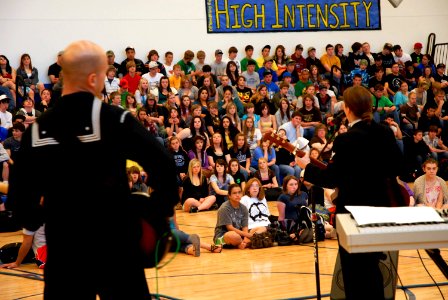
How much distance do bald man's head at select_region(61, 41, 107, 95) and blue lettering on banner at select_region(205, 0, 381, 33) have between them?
46.3 feet

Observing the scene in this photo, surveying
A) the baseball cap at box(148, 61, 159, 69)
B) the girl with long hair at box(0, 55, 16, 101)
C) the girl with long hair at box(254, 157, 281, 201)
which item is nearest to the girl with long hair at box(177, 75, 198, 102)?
the baseball cap at box(148, 61, 159, 69)

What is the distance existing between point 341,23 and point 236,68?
3.95m

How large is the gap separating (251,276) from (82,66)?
4.44 m

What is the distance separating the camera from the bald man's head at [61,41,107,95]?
3049 mm

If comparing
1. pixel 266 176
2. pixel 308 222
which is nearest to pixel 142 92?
pixel 266 176

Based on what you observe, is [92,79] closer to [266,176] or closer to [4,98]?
[266,176]

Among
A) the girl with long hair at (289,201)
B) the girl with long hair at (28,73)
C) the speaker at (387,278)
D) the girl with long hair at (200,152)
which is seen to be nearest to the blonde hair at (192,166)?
the girl with long hair at (200,152)

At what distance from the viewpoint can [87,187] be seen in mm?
2986

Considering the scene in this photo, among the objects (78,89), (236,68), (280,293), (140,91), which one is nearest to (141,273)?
(78,89)

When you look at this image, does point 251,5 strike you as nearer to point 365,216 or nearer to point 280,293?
point 280,293

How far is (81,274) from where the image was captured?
3.00m

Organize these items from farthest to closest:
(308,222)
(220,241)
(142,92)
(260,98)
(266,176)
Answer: (260,98) < (142,92) < (266,176) < (308,222) < (220,241)

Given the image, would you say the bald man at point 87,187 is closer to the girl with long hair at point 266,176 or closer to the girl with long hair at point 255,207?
the girl with long hair at point 255,207

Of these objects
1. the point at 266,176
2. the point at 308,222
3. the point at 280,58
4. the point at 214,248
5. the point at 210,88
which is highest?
the point at 280,58
